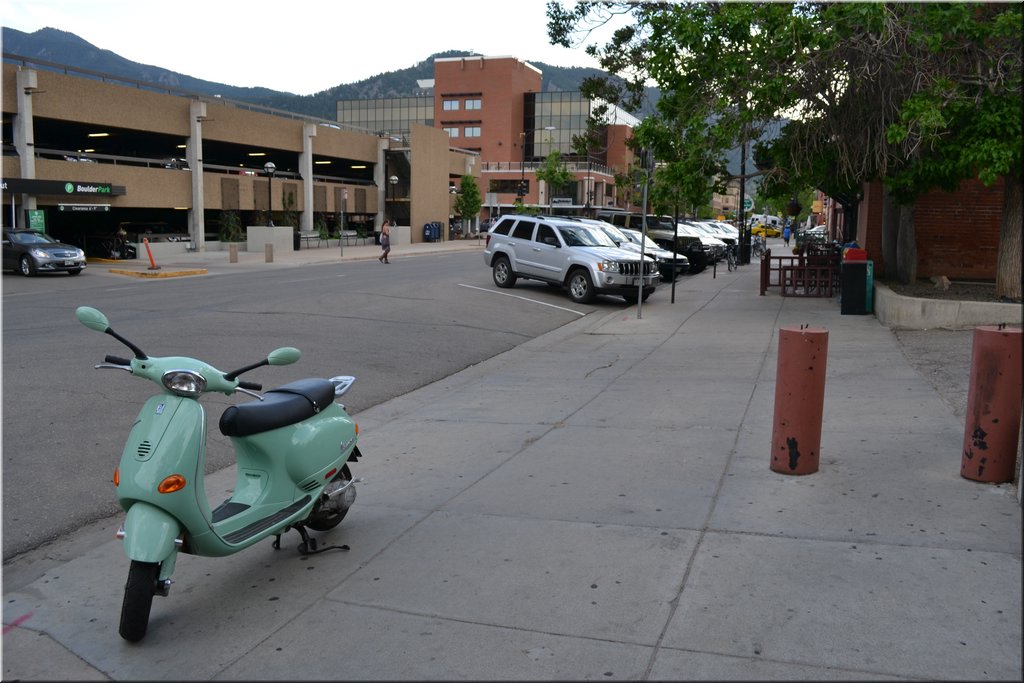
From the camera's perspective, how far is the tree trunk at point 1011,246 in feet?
47.5

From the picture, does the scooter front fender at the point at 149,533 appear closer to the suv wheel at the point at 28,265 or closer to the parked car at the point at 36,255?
the parked car at the point at 36,255

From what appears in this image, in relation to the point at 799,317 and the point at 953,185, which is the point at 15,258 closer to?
the point at 799,317

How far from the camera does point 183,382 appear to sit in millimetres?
4289

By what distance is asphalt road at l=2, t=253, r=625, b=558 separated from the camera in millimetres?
6852

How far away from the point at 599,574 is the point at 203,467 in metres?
2.13

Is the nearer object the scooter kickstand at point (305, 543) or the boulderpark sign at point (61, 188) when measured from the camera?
the scooter kickstand at point (305, 543)

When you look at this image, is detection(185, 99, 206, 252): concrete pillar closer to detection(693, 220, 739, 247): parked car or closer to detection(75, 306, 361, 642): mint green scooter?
detection(693, 220, 739, 247): parked car

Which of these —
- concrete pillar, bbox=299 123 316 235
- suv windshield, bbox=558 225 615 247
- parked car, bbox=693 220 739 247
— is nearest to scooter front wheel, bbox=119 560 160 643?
suv windshield, bbox=558 225 615 247

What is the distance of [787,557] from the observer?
482cm

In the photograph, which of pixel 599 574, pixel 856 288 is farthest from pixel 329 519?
pixel 856 288

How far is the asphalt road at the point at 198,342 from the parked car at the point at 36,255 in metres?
0.98

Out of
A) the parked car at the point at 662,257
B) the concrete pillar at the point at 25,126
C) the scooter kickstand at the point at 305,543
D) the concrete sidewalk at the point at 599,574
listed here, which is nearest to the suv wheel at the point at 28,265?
the concrete pillar at the point at 25,126

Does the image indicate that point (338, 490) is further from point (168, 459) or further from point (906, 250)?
point (906, 250)

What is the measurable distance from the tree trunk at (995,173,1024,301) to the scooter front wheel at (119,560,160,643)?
1425cm
